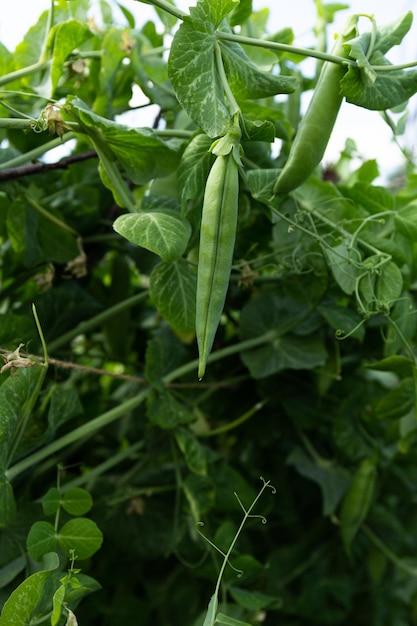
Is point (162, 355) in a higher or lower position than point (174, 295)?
lower

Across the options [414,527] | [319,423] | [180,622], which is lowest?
[414,527]

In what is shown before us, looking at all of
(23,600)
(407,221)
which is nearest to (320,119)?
(407,221)

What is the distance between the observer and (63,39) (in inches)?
20.4

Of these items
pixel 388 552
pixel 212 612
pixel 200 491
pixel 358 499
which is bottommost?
pixel 388 552

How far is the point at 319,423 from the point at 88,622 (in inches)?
13.2

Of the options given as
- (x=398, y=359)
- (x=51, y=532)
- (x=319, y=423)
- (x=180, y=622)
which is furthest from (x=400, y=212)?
(x=180, y=622)

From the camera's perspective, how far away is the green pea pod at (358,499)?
0.68 metres

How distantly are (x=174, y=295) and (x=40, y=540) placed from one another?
0.61 ft

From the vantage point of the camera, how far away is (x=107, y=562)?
714 mm

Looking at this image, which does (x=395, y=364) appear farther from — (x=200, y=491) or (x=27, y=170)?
(x=27, y=170)

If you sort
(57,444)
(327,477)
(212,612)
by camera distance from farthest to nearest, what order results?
(327,477)
(57,444)
(212,612)

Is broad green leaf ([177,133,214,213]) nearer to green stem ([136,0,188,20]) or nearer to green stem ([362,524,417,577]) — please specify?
green stem ([136,0,188,20])

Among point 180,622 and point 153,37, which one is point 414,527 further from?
point 153,37

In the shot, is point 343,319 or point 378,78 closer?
point 378,78
